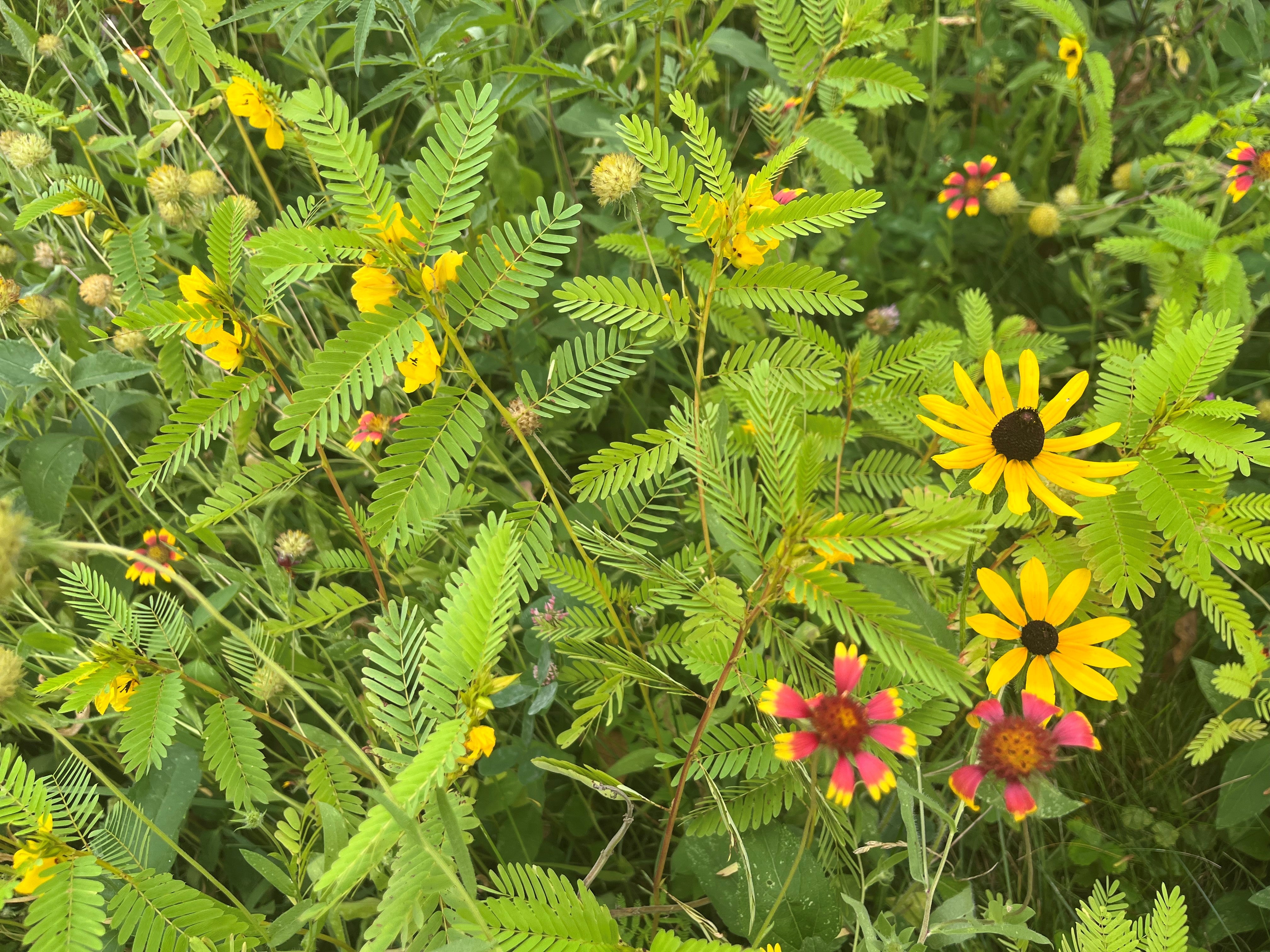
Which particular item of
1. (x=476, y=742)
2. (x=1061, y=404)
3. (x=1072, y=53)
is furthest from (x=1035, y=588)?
(x=1072, y=53)

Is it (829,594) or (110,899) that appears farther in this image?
(110,899)

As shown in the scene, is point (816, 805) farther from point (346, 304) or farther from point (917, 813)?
point (346, 304)

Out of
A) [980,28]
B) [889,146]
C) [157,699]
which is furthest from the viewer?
[889,146]

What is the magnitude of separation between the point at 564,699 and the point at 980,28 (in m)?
2.37

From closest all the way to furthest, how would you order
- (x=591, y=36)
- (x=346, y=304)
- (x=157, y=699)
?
(x=157, y=699)
(x=346, y=304)
(x=591, y=36)

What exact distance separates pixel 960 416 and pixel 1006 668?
32 cm

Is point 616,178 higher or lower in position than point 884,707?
higher

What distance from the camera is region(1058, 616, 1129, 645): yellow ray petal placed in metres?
1.00

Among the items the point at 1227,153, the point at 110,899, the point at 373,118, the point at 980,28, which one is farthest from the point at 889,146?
the point at 110,899

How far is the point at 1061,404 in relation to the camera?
43.5 inches

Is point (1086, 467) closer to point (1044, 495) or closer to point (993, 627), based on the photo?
point (1044, 495)

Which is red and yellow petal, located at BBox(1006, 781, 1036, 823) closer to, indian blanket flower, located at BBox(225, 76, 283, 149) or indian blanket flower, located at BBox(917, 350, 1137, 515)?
indian blanket flower, located at BBox(917, 350, 1137, 515)

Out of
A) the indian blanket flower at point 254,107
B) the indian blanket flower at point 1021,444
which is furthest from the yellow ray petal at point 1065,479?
the indian blanket flower at point 254,107

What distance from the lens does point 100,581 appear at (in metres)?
1.24
